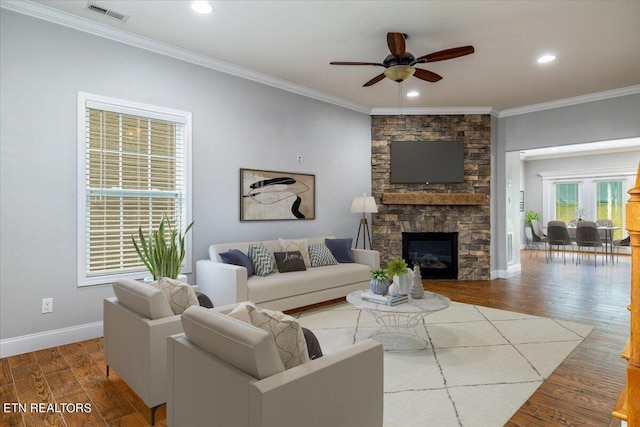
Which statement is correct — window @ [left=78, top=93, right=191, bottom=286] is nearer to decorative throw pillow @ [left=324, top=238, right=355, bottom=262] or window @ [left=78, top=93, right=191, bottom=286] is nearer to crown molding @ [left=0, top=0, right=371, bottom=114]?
crown molding @ [left=0, top=0, right=371, bottom=114]

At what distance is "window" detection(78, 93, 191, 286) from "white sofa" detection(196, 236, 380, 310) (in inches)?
15.9

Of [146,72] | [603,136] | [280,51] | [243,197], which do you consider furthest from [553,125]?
[146,72]

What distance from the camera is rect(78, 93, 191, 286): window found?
3596 millimetres

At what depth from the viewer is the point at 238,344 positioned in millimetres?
1461

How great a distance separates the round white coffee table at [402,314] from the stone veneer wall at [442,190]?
9.22 ft

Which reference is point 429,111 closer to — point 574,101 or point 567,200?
point 574,101

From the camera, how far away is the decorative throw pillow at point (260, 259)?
432 cm

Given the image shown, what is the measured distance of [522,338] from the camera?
11.8ft

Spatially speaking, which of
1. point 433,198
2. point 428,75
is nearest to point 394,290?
point 428,75

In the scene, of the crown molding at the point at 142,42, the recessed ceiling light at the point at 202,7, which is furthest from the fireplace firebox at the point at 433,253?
the recessed ceiling light at the point at 202,7

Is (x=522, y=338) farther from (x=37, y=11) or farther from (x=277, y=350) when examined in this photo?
(x=37, y=11)

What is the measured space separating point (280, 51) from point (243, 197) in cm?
183

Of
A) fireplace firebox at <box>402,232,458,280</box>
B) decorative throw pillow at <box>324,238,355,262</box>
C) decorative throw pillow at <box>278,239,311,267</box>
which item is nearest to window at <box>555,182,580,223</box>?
fireplace firebox at <box>402,232,458,280</box>

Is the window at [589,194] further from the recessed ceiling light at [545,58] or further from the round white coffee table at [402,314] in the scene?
the round white coffee table at [402,314]
